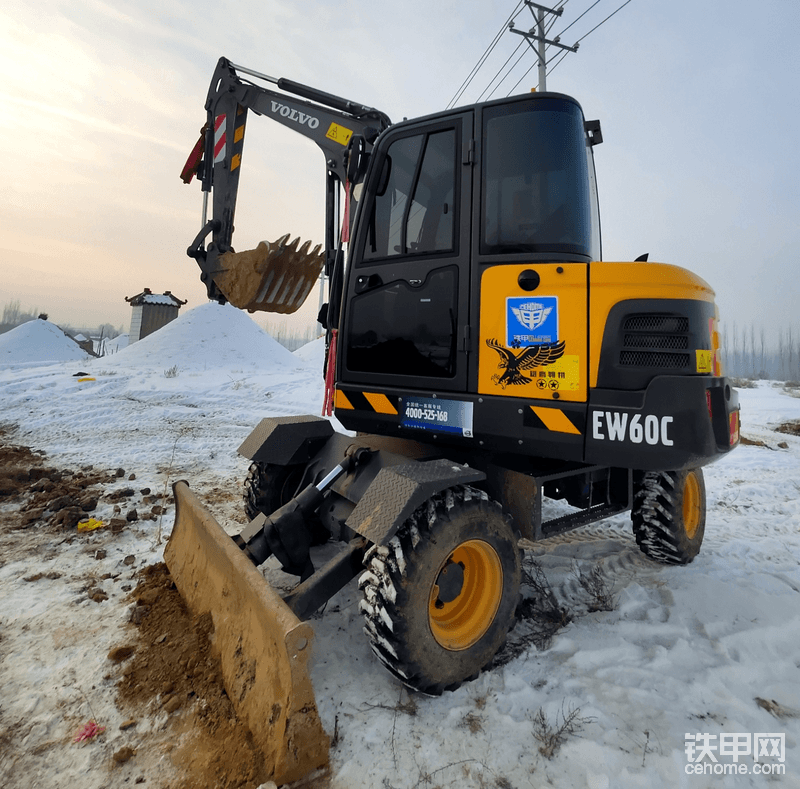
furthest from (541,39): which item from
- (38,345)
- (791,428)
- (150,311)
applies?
(38,345)

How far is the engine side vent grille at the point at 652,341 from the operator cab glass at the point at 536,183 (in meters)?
0.52

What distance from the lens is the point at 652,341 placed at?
8.29 feet

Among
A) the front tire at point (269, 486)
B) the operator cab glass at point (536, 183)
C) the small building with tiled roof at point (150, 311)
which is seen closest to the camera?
the operator cab glass at point (536, 183)

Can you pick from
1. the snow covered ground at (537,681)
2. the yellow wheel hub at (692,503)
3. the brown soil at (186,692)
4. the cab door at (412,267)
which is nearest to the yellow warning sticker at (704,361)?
the cab door at (412,267)

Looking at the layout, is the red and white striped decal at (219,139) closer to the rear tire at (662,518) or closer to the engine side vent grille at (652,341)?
the engine side vent grille at (652,341)

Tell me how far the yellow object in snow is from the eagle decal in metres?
3.77

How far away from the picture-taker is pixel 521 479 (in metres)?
3.07

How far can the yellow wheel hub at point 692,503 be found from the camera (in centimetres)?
435

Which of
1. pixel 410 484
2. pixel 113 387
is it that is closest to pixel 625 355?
pixel 410 484

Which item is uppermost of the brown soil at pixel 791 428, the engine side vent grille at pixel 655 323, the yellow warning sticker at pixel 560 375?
the engine side vent grille at pixel 655 323

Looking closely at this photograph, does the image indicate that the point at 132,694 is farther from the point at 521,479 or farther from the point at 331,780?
the point at 521,479

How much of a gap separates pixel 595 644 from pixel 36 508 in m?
5.03

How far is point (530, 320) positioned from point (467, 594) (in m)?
1.60

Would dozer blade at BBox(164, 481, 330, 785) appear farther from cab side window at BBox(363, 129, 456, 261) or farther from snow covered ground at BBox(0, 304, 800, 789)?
cab side window at BBox(363, 129, 456, 261)
